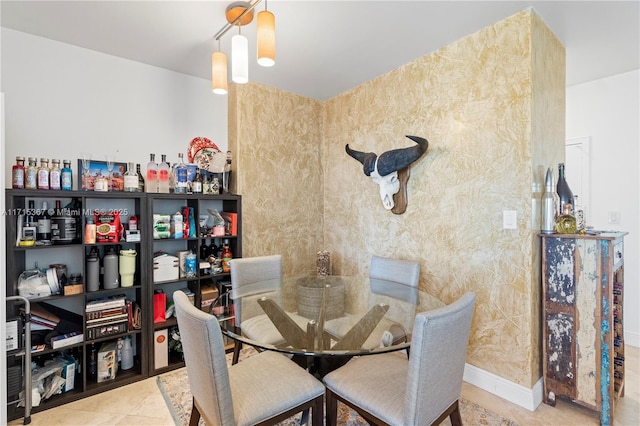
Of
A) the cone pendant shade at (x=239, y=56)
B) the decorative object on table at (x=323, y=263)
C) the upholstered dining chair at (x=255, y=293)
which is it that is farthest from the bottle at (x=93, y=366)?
the cone pendant shade at (x=239, y=56)

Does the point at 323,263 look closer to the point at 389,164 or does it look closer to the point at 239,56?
the point at 389,164

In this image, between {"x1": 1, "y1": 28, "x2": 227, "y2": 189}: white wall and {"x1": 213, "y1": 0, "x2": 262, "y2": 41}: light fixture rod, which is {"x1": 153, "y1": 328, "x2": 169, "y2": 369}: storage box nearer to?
{"x1": 1, "y1": 28, "x2": 227, "y2": 189}: white wall

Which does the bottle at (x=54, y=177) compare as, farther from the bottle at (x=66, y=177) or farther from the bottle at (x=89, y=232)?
the bottle at (x=89, y=232)

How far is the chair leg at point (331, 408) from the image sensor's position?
156cm

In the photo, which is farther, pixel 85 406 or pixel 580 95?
pixel 580 95

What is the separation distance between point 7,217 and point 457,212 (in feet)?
9.61

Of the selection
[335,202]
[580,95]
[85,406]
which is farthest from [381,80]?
[85,406]

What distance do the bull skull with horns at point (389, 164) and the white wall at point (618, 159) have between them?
190 cm

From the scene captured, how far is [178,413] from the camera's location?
2.02 m

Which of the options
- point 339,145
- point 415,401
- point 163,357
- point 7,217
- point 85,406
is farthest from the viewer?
point 339,145

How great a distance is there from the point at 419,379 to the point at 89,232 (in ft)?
7.43

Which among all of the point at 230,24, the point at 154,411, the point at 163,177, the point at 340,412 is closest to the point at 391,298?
the point at 340,412

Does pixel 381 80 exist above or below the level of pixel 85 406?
above

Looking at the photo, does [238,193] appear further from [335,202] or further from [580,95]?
[580,95]
